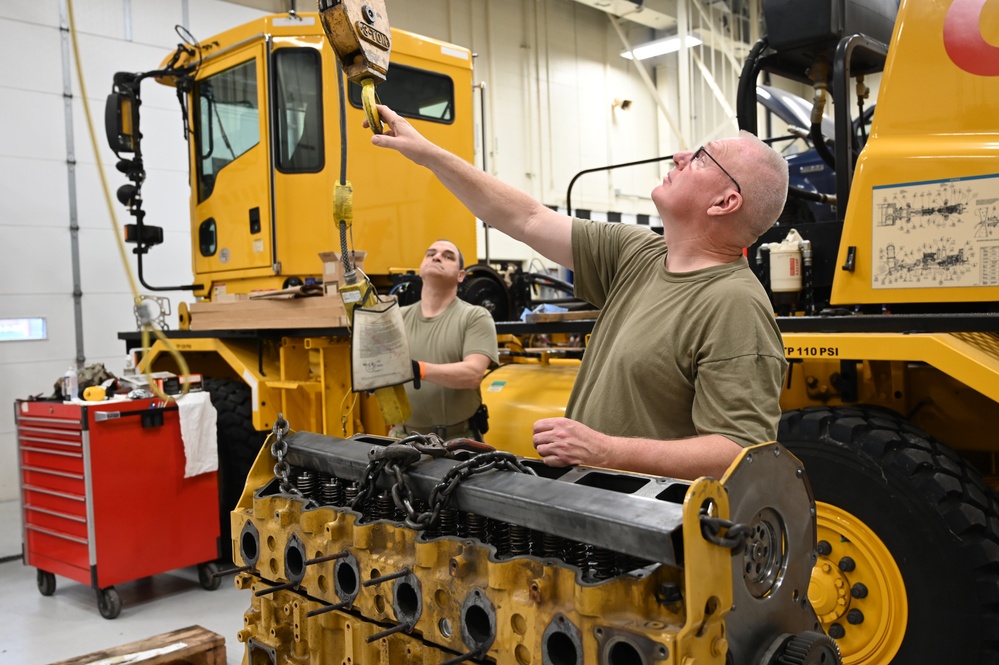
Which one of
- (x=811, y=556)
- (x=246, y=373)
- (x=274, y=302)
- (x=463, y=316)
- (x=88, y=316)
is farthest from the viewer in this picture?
(x=88, y=316)

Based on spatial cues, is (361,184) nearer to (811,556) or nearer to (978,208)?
(978,208)

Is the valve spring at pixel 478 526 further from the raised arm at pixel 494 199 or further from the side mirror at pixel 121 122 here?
the side mirror at pixel 121 122

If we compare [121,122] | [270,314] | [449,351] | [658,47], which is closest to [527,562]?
[449,351]

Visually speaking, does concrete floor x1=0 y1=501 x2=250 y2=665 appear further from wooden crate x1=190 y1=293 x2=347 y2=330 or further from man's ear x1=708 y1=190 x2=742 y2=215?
man's ear x1=708 y1=190 x2=742 y2=215

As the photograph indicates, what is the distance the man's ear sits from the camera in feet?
6.35

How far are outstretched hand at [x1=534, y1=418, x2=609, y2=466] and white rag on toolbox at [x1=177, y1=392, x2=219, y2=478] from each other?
337cm

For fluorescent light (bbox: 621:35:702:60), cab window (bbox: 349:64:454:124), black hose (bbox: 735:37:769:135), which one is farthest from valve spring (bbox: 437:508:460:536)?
fluorescent light (bbox: 621:35:702:60)

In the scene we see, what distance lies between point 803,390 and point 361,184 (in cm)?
290

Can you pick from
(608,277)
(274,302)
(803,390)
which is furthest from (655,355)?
(274,302)

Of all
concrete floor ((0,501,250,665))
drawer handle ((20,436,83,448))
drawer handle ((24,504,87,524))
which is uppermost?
drawer handle ((20,436,83,448))

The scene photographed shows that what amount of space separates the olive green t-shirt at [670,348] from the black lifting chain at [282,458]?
29.1 inches

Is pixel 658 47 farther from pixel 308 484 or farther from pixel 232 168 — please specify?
pixel 308 484

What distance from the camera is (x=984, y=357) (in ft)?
7.96

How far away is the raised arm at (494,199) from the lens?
2.20 meters
